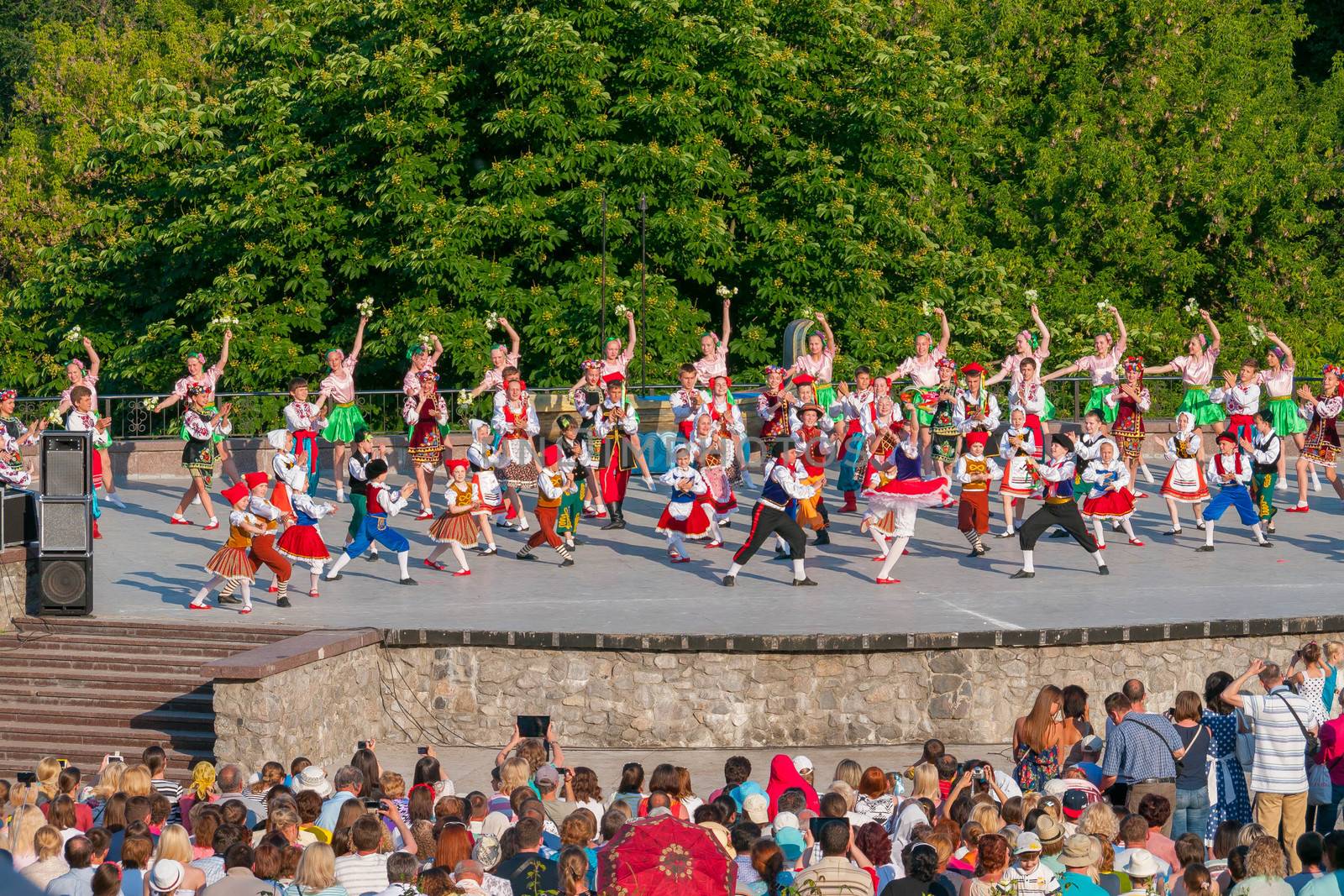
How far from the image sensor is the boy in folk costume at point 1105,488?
736 inches

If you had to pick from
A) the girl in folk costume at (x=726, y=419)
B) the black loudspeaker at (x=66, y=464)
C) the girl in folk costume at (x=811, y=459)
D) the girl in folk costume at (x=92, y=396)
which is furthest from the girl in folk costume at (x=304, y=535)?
the girl in folk costume at (x=92, y=396)

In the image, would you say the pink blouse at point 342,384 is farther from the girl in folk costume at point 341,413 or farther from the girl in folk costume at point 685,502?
the girl in folk costume at point 685,502

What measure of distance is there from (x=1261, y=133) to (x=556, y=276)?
14.8 meters

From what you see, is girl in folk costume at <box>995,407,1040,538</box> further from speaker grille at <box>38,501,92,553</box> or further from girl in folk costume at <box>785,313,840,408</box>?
speaker grille at <box>38,501,92,553</box>

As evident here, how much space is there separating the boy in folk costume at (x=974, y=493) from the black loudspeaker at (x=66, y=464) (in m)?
8.76

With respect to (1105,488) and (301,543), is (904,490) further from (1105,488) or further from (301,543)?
(301,543)

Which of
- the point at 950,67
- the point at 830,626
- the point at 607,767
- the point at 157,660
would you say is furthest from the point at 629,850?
the point at 950,67

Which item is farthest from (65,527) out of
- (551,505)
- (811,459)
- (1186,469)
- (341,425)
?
(1186,469)

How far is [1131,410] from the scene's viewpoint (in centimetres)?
2161

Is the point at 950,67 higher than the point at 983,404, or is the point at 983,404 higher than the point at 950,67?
the point at 950,67

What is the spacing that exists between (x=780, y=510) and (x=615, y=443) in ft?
11.8

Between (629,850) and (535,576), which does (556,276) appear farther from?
(629,850)

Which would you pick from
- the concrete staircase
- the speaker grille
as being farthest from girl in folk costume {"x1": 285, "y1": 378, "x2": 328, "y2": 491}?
the concrete staircase

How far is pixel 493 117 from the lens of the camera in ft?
93.6
